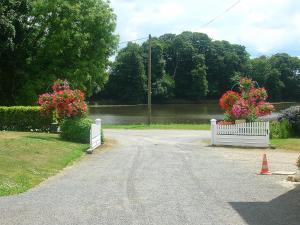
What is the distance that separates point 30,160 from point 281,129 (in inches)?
606

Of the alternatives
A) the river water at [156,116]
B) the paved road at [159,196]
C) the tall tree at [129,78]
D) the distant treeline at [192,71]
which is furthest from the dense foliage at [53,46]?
the distant treeline at [192,71]

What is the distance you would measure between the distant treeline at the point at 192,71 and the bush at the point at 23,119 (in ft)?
272

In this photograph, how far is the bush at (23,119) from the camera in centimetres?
2592

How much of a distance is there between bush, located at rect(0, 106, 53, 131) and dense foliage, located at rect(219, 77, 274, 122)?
9.25 metres

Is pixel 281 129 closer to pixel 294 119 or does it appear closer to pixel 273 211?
pixel 294 119

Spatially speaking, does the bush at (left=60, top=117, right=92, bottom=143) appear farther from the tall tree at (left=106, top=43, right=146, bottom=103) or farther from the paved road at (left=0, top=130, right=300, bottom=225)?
the tall tree at (left=106, top=43, right=146, bottom=103)

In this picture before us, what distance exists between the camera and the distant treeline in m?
111

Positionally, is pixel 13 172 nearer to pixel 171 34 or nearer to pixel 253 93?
pixel 253 93

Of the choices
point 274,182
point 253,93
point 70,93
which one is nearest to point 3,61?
point 70,93

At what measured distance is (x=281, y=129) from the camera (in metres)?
26.6

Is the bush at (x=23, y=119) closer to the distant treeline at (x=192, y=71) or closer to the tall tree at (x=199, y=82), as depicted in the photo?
the distant treeline at (x=192, y=71)

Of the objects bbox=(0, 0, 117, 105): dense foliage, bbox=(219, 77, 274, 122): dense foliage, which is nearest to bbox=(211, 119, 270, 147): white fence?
bbox=(219, 77, 274, 122): dense foliage

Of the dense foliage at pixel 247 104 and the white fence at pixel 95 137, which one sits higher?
the dense foliage at pixel 247 104

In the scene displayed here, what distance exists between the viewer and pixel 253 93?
84.4ft
